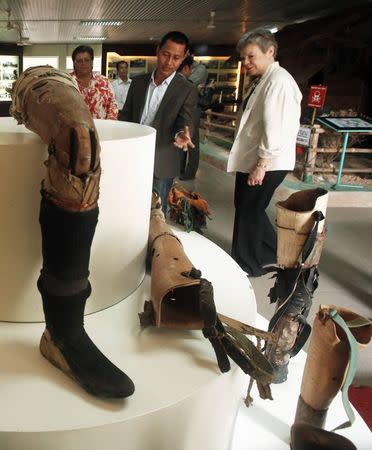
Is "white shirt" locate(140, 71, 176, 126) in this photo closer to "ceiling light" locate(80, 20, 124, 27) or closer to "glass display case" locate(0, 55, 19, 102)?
"ceiling light" locate(80, 20, 124, 27)

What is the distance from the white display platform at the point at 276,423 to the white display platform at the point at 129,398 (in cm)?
15

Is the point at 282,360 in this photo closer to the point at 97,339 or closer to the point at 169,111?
the point at 97,339

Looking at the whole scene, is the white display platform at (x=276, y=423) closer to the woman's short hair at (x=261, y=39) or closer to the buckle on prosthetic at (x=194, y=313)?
Result: the buckle on prosthetic at (x=194, y=313)

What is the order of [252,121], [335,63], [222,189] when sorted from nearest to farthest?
[252,121] → [222,189] → [335,63]

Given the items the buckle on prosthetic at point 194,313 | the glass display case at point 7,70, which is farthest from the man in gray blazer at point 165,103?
the glass display case at point 7,70

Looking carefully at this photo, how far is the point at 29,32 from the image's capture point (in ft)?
36.5

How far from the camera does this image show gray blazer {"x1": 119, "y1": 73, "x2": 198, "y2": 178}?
257cm

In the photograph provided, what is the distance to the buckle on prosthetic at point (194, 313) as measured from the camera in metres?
1.04

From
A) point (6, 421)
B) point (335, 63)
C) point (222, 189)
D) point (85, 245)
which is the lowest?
point (222, 189)

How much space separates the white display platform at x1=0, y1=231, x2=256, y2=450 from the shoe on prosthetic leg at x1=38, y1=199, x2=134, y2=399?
0.04 meters

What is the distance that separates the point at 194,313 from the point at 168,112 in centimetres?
164

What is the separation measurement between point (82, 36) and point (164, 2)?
5.89 metres

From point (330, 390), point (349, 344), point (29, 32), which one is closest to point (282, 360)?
point (330, 390)

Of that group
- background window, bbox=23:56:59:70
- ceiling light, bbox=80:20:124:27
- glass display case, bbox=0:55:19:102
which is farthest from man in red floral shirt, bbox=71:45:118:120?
background window, bbox=23:56:59:70
